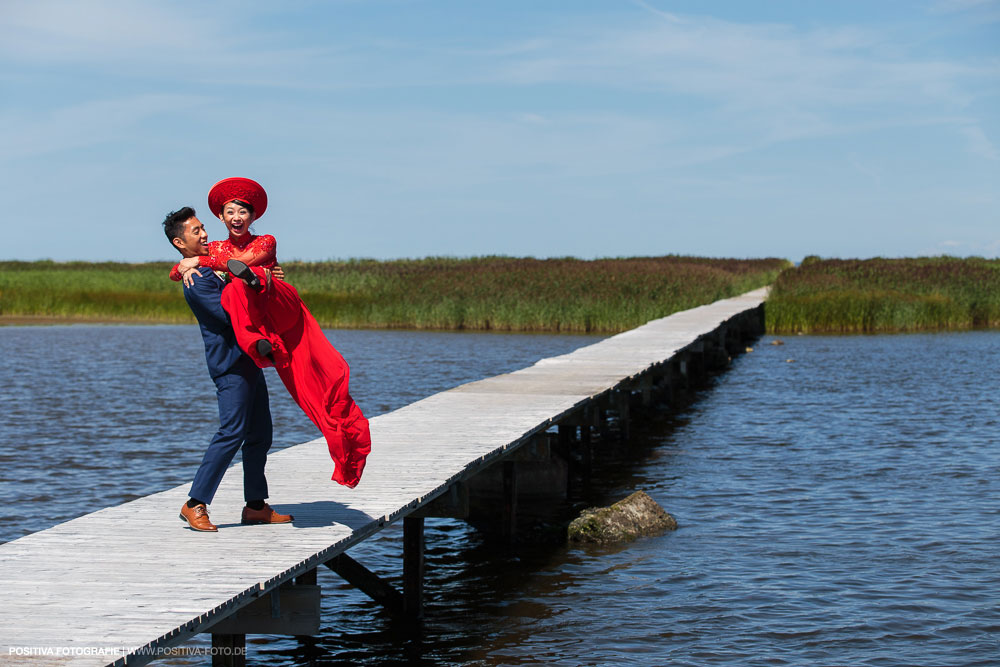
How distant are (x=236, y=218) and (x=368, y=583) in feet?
9.14

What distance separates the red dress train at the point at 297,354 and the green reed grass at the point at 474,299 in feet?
96.8

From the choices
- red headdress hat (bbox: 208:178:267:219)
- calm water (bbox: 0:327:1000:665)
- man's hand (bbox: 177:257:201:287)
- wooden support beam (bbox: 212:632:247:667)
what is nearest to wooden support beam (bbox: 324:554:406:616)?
calm water (bbox: 0:327:1000:665)

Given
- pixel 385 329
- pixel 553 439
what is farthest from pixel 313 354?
pixel 385 329

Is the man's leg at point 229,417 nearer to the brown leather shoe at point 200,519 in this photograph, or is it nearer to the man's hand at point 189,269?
the brown leather shoe at point 200,519

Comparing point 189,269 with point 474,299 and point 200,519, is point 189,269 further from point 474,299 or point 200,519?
point 474,299

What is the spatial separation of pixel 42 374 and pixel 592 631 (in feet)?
65.1

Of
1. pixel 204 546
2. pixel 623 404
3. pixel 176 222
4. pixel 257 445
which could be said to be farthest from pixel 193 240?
pixel 623 404

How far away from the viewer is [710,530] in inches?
401

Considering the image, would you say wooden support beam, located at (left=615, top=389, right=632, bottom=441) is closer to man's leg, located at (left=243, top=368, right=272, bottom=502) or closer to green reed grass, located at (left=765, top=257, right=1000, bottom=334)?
man's leg, located at (left=243, top=368, right=272, bottom=502)

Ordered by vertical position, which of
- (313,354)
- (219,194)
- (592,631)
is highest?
(219,194)

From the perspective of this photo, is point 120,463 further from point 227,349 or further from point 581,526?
point 227,349

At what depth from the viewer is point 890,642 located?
23.8 ft

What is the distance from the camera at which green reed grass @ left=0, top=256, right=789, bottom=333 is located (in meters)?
36.1

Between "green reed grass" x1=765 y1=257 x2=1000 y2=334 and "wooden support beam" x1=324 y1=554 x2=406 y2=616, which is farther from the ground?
"green reed grass" x1=765 y1=257 x2=1000 y2=334
